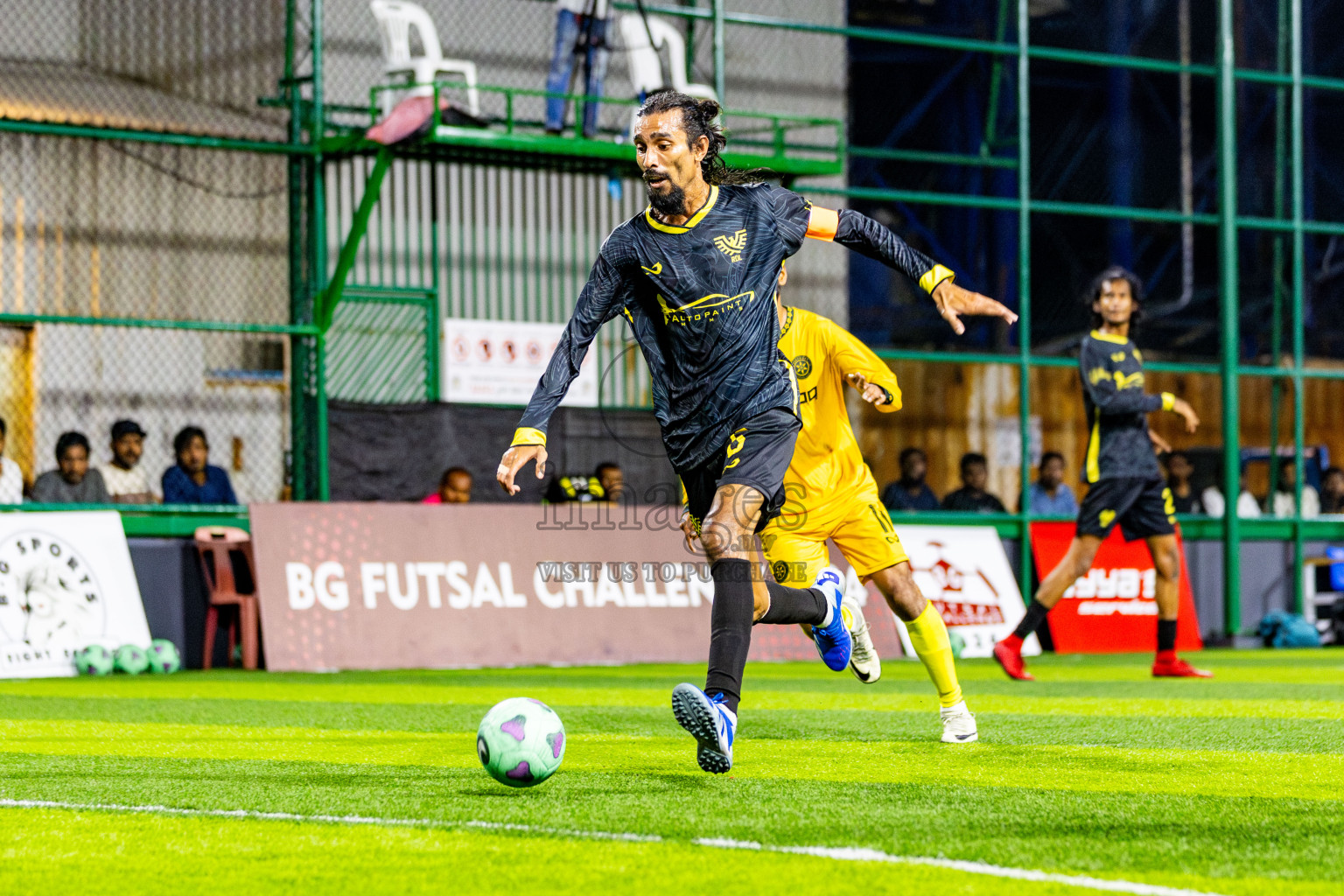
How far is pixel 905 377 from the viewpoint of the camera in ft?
63.9

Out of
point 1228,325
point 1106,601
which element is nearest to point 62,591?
point 1106,601

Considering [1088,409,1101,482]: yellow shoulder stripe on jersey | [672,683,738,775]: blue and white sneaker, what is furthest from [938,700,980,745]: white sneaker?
[1088,409,1101,482]: yellow shoulder stripe on jersey

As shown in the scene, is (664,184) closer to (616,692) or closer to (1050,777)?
(1050,777)

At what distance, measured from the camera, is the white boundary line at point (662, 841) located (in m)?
3.77

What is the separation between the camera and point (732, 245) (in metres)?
6.18

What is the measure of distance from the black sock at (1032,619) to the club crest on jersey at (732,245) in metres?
5.65

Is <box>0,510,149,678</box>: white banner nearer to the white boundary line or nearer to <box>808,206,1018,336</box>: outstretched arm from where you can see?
the white boundary line

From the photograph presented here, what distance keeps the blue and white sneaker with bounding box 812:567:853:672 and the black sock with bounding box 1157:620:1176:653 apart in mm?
5122

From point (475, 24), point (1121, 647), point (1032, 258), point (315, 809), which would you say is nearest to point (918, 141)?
point (1032, 258)

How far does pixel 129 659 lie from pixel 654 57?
22.2 feet

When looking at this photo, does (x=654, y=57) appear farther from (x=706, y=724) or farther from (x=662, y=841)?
(x=662, y=841)

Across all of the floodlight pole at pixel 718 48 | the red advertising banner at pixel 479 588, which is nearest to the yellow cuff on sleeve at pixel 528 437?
the red advertising banner at pixel 479 588

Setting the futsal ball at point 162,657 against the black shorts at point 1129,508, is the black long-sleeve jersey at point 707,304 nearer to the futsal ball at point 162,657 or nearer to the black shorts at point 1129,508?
the black shorts at point 1129,508

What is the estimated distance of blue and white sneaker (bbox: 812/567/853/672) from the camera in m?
6.76
